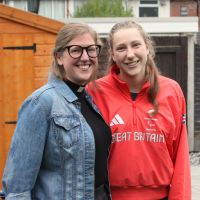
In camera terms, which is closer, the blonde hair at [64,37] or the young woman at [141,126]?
the blonde hair at [64,37]

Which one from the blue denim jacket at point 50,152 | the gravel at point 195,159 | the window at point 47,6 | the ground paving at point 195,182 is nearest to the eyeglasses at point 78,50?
the blue denim jacket at point 50,152

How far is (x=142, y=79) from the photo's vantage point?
2.24 meters

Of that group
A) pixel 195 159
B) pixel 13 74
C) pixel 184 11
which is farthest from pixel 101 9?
pixel 184 11

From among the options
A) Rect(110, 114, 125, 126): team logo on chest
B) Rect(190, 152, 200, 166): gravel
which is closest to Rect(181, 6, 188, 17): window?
Rect(190, 152, 200, 166): gravel

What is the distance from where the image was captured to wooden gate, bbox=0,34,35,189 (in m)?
4.39

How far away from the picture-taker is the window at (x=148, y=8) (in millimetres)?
20148

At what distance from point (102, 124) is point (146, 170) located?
17.6 inches

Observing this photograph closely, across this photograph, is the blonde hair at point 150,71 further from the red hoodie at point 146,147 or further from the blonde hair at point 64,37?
the blonde hair at point 64,37

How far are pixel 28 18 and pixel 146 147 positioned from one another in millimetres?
3128

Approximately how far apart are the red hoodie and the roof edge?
259 cm

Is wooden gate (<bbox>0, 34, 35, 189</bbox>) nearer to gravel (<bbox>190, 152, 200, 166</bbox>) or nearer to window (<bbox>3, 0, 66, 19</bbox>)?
gravel (<bbox>190, 152, 200, 166</bbox>)

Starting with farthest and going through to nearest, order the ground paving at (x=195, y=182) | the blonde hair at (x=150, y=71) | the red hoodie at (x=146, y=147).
A: the ground paving at (x=195, y=182)
the blonde hair at (x=150, y=71)
the red hoodie at (x=146, y=147)

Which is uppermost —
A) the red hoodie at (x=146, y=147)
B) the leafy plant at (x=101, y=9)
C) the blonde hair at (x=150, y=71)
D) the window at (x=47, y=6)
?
the window at (x=47, y=6)

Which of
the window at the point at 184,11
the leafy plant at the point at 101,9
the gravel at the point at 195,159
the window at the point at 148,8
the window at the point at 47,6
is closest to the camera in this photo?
the gravel at the point at 195,159
